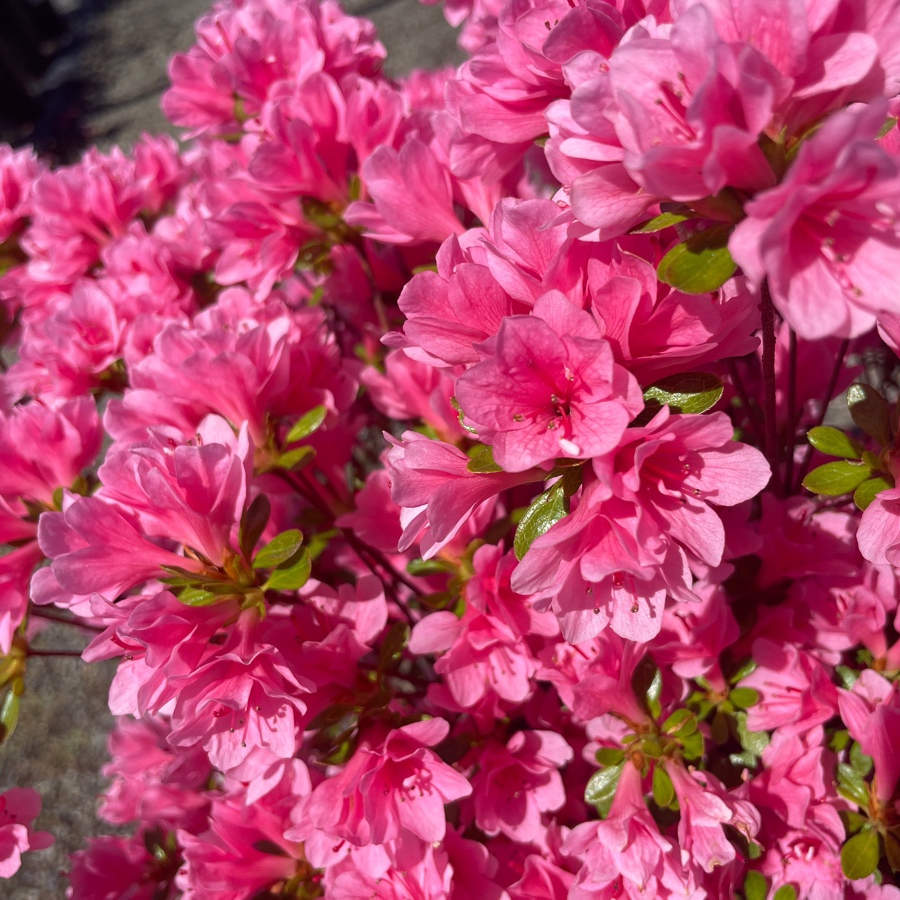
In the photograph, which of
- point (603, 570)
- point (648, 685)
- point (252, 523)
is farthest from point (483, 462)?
point (648, 685)

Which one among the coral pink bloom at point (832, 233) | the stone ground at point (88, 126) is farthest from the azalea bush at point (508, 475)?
the stone ground at point (88, 126)

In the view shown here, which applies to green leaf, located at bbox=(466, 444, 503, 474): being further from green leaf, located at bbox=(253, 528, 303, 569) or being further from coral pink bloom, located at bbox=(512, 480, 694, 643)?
green leaf, located at bbox=(253, 528, 303, 569)

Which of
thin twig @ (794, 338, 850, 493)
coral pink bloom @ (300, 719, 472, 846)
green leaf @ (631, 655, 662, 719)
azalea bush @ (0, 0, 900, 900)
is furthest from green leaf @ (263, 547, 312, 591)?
thin twig @ (794, 338, 850, 493)

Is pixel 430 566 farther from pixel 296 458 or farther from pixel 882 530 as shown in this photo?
pixel 882 530

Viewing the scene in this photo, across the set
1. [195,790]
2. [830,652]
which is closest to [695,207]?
[830,652]

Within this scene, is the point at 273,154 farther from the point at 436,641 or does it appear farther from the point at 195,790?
the point at 195,790
